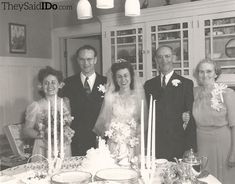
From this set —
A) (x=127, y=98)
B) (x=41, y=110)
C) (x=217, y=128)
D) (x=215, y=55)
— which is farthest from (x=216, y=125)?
(x=41, y=110)

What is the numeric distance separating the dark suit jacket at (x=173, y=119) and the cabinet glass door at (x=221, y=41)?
64cm

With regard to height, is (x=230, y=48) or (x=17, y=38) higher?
(x=17, y=38)

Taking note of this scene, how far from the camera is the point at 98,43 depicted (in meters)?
6.55

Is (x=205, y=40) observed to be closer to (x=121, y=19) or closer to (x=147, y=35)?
(x=147, y=35)

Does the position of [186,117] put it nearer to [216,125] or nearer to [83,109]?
[216,125]

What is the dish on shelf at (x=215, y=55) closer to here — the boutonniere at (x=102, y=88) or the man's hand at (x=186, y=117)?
the man's hand at (x=186, y=117)

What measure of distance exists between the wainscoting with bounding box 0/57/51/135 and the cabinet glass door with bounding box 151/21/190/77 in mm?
1985

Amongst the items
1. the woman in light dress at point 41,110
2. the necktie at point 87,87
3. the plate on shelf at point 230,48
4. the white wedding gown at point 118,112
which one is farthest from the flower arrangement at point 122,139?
the plate on shelf at point 230,48

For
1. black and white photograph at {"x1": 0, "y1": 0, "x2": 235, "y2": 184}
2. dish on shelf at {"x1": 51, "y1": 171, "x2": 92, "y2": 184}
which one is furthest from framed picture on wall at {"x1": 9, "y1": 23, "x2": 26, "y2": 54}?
dish on shelf at {"x1": 51, "y1": 171, "x2": 92, "y2": 184}

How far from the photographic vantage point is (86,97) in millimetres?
3719

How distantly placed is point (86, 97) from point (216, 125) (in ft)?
4.53

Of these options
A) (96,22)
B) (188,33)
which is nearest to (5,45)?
(96,22)

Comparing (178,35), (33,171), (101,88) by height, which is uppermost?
(178,35)

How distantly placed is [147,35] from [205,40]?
0.79m
